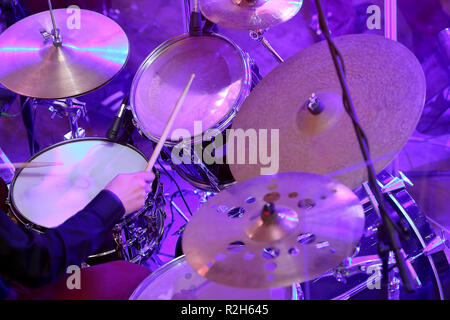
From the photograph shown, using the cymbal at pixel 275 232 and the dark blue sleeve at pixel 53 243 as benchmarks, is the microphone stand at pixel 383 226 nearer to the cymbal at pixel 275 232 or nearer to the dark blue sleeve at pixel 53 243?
the cymbal at pixel 275 232

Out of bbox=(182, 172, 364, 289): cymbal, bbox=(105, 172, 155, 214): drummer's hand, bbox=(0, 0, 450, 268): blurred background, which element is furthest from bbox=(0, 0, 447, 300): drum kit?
bbox=(0, 0, 450, 268): blurred background

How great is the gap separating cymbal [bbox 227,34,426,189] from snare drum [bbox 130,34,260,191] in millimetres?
184

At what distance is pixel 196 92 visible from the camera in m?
1.64

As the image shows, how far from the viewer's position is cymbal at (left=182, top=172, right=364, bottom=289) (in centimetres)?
94

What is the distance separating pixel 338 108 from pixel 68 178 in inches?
38.4

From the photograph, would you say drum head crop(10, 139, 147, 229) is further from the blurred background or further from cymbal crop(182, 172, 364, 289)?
cymbal crop(182, 172, 364, 289)

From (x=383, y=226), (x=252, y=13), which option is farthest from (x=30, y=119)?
(x=383, y=226)

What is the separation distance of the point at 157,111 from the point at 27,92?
51 cm

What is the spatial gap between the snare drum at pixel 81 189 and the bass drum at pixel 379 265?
2.15 feet

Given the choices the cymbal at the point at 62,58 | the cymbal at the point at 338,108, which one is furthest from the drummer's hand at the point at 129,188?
the cymbal at the point at 62,58
